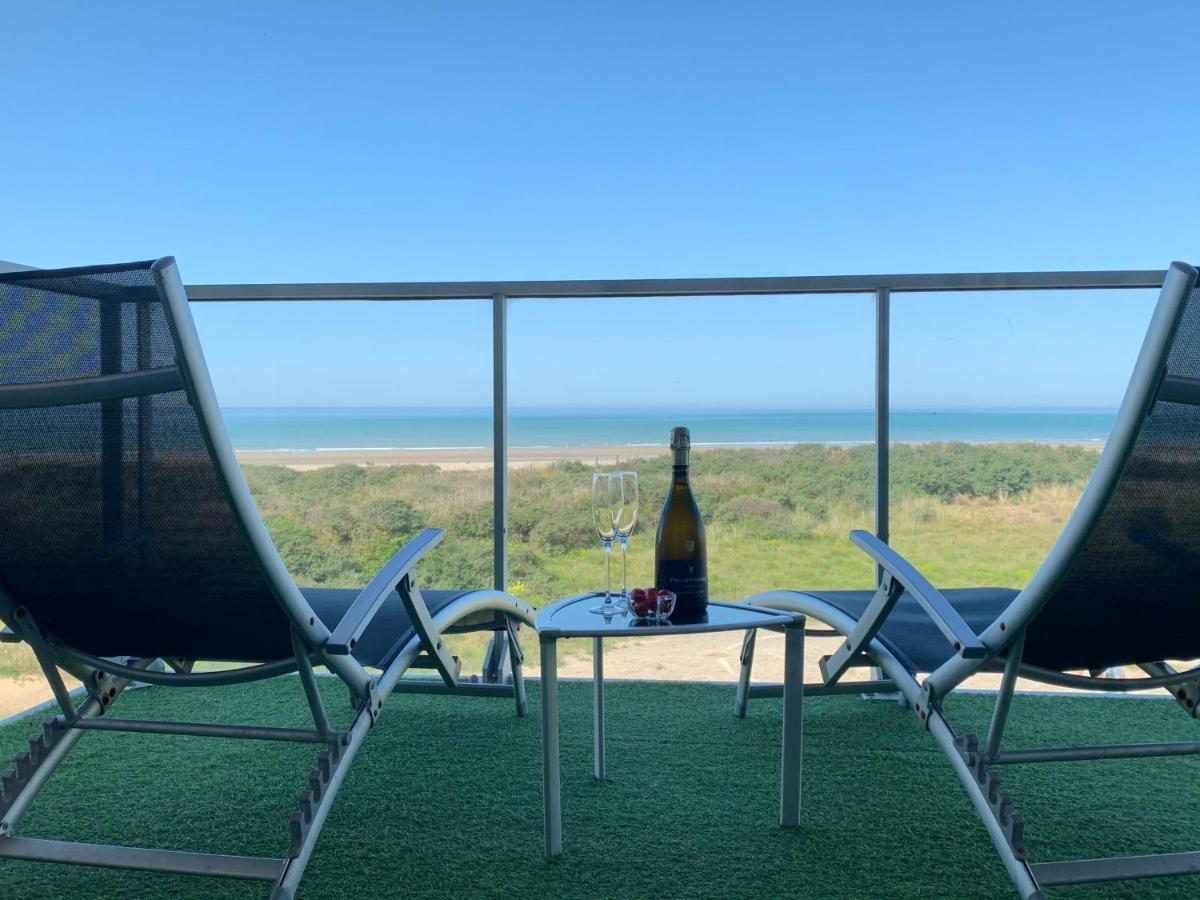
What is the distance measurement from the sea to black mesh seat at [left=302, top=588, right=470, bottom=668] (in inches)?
713

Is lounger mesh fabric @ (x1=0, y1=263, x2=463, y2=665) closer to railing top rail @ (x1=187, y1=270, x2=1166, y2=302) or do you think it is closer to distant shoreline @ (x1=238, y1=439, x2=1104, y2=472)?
railing top rail @ (x1=187, y1=270, x2=1166, y2=302)

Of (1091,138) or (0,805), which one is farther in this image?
(1091,138)

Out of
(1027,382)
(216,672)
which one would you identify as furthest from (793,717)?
(1027,382)

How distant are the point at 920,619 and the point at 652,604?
27.1 inches

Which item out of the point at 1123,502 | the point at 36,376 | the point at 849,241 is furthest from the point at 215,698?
the point at 849,241

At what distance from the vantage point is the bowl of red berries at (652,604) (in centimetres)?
187

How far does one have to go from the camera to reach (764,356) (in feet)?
73.6

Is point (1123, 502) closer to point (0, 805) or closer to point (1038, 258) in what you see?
point (0, 805)

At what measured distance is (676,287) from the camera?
2.97 metres

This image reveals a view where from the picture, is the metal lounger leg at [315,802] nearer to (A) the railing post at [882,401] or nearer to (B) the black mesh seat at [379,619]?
(B) the black mesh seat at [379,619]

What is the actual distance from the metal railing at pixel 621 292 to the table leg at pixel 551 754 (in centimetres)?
121

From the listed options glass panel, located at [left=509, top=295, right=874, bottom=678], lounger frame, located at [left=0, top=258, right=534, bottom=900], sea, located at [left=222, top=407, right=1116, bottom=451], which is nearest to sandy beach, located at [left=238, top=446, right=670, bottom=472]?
glass panel, located at [left=509, top=295, right=874, bottom=678]

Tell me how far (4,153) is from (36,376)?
2576cm

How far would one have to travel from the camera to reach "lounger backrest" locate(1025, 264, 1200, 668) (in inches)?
55.8
